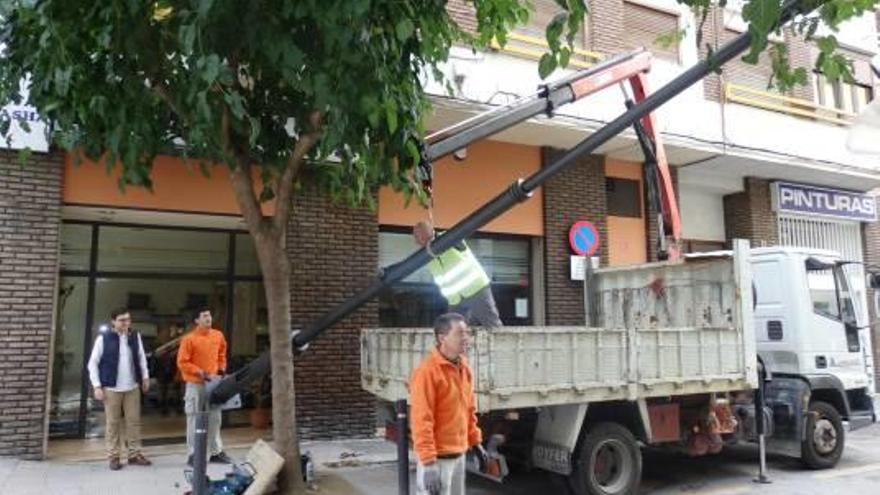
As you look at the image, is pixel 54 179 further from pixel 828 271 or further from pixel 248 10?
pixel 828 271

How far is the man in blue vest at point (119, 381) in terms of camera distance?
870 centimetres

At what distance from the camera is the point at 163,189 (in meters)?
9.96

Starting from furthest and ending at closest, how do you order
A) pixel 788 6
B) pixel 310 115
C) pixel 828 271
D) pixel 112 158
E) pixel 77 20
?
1. pixel 828 271
2. pixel 310 115
3. pixel 112 158
4. pixel 77 20
5. pixel 788 6

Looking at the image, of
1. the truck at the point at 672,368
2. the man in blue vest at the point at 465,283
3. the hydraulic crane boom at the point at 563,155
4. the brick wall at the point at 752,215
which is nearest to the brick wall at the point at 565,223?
the hydraulic crane boom at the point at 563,155

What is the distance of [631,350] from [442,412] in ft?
9.23

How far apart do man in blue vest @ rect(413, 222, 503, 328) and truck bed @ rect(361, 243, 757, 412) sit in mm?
741

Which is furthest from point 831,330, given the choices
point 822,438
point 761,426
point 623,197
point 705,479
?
point 623,197

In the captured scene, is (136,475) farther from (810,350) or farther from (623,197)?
(623,197)

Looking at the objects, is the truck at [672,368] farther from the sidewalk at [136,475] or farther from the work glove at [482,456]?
the sidewalk at [136,475]

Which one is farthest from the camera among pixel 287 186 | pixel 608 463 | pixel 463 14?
pixel 463 14

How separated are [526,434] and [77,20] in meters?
5.21

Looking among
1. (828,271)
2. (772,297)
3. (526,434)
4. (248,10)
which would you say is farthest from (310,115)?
(828,271)

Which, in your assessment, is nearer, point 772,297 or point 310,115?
point 310,115

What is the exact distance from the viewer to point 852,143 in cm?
428
